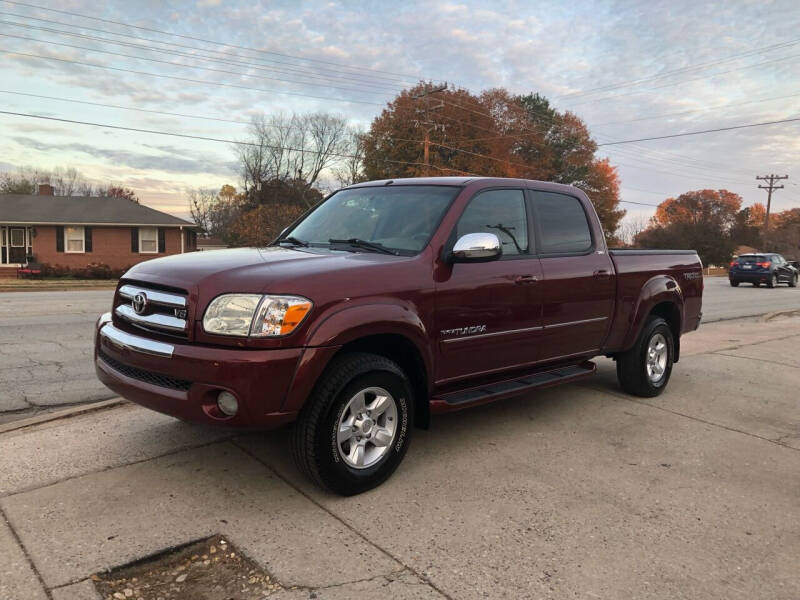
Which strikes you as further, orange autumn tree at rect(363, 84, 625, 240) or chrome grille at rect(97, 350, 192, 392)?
orange autumn tree at rect(363, 84, 625, 240)

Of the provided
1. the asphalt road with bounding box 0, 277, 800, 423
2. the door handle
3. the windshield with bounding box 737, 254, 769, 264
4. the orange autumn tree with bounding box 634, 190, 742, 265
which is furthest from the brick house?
the orange autumn tree with bounding box 634, 190, 742, 265

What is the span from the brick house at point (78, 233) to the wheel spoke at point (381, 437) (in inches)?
1182

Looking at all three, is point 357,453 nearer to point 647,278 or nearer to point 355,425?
point 355,425

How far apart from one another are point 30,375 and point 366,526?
4912mm

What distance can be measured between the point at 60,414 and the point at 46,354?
3033 millimetres

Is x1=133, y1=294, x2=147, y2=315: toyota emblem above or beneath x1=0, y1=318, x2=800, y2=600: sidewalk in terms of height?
above

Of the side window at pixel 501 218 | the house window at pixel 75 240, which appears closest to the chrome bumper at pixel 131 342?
the side window at pixel 501 218

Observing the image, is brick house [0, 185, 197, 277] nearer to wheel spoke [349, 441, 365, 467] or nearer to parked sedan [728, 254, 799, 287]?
parked sedan [728, 254, 799, 287]

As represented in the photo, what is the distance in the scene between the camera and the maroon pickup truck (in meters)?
3.21

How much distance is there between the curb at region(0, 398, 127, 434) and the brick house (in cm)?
2768

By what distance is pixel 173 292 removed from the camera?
11.2 feet

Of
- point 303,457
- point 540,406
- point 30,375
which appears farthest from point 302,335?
point 30,375

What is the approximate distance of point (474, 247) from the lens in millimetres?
3914

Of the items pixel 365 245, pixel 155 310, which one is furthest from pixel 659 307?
pixel 155 310
